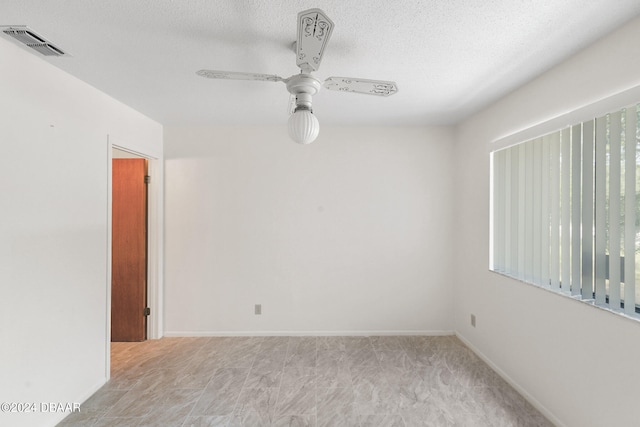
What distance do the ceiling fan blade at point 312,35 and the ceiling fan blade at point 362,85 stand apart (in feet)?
0.51

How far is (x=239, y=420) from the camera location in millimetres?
2061

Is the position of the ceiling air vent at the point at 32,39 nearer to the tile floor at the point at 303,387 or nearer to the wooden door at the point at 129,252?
the wooden door at the point at 129,252

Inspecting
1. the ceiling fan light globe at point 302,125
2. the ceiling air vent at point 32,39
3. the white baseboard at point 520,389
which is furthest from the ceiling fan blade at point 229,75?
the white baseboard at point 520,389

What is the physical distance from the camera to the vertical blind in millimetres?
1588

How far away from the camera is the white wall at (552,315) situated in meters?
1.60

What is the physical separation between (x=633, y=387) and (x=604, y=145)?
1.28 m

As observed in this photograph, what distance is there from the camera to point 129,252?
3379 mm

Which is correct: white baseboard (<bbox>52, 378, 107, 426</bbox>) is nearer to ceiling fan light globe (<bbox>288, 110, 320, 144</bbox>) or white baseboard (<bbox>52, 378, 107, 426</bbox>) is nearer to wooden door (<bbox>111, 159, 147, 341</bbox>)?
wooden door (<bbox>111, 159, 147, 341</bbox>)

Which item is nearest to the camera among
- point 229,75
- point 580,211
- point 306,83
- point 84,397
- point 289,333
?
point 229,75

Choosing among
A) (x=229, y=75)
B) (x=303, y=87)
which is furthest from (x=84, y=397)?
(x=303, y=87)

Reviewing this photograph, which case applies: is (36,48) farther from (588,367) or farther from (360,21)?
(588,367)

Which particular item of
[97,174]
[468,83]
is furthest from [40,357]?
[468,83]

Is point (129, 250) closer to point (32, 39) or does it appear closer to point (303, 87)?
point (32, 39)

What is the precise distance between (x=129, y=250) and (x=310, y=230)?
6.69 feet
